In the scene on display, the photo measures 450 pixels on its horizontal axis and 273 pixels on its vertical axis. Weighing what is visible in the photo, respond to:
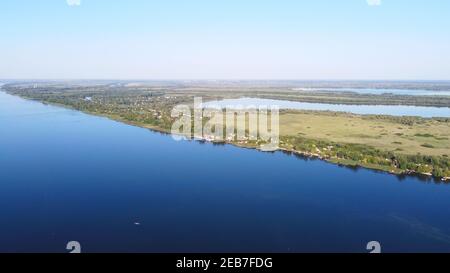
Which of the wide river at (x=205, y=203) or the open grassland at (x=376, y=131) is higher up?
the open grassland at (x=376, y=131)

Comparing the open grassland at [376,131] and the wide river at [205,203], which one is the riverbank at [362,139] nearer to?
the open grassland at [376,131]

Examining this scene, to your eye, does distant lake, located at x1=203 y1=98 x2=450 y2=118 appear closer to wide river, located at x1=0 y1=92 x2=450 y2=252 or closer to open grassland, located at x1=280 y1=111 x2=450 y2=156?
open grassland, located at x1=280 y1=111 x2=450 y2=156

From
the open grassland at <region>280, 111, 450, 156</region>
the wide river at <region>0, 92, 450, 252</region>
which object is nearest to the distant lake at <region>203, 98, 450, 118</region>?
the open grassland at <region>280, 111, 450, 156</region>

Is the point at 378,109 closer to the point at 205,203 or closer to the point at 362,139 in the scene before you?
the point at 362,139

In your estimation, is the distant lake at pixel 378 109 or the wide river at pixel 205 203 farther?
the distant lake at pixel 378 109

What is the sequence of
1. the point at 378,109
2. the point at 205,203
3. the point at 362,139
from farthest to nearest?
the point at 378,109, the point at 362,139, the point at 205,203

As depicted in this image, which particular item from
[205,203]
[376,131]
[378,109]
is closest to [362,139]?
[376,131]

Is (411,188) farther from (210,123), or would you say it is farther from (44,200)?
(210,123)

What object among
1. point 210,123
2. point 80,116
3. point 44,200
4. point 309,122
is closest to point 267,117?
point 309,122

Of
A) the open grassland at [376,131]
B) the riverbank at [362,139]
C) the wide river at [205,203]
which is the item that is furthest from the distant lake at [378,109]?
the wide river at [205,203]
